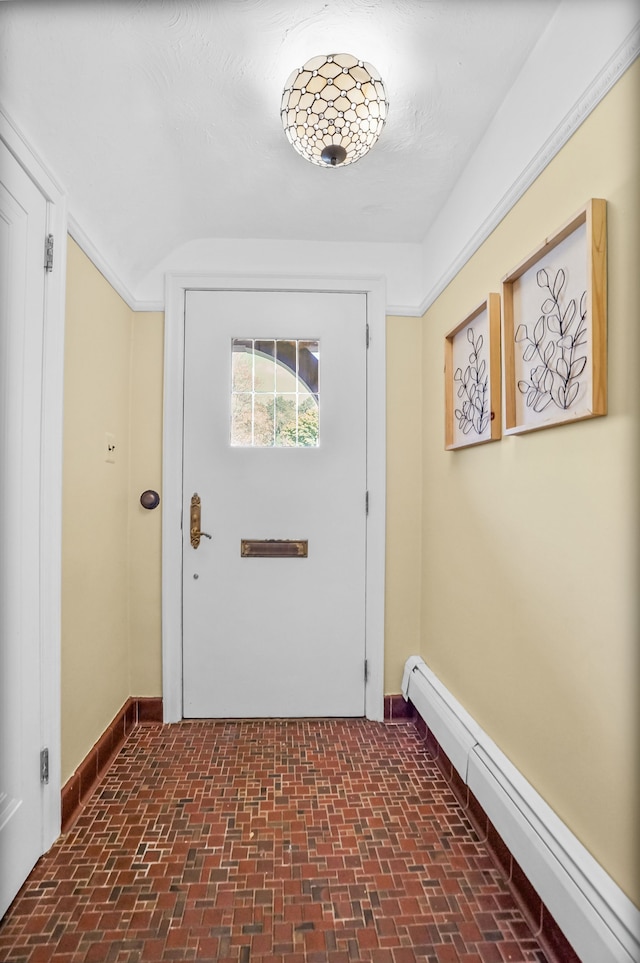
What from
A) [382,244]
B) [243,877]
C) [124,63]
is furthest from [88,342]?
[243,877]

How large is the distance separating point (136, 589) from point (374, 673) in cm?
124

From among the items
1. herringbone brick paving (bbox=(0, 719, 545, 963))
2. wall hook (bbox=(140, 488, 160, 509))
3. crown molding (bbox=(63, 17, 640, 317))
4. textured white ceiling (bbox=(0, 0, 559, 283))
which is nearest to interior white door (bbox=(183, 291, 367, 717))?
wall hook (bbox=(140, 488, 160, 509))

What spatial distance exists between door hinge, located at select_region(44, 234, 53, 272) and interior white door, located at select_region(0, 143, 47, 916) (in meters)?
0.03

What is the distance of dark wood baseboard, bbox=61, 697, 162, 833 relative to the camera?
5.62 ft

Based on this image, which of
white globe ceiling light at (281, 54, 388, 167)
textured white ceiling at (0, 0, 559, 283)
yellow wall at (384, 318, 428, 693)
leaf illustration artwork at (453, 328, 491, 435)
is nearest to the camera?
textured white ceiling at (0, 0, 559, 283)

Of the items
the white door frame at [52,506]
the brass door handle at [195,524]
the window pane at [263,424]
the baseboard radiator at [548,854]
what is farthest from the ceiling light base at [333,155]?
the baseboard radiator at [548,854]

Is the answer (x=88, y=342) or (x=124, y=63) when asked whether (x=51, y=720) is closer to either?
(x=88, y=342)

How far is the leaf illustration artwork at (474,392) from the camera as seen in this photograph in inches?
69.6

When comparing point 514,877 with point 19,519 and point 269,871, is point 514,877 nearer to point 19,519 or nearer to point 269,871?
point 269,871

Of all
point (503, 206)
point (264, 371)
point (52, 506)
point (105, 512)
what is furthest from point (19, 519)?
point (503, 206)

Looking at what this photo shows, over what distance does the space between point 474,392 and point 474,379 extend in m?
0.05

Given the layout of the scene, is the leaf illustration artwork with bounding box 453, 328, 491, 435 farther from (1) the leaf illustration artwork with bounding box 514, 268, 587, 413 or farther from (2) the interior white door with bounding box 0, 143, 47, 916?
(2) the interior white door with bounding box 0, 143, 47, 916

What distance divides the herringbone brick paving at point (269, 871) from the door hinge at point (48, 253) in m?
1.82

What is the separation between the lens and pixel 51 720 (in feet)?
5.23
